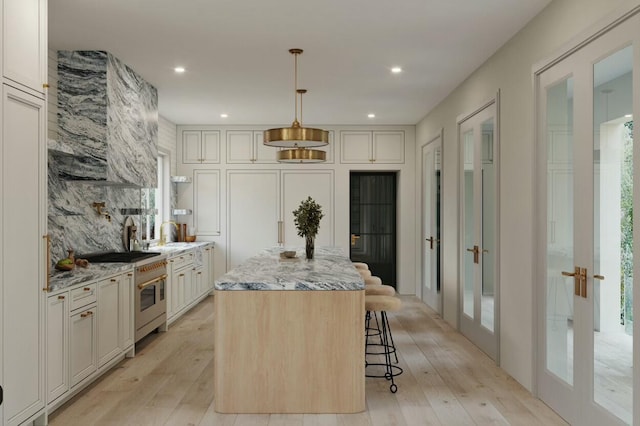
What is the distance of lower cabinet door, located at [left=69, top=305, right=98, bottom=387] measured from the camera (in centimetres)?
374

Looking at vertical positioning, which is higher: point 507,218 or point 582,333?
point 507,218

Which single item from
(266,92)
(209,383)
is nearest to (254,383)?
(209,383)

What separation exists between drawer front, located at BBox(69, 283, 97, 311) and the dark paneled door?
5.46 m

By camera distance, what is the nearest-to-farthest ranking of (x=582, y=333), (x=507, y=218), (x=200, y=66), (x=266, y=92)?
1. (x=582, y=333)
2. (x=507, y=218)
3. (x=200, y=66)
4. (x=266, y=92)

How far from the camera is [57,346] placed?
3.51m

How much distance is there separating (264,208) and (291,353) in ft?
17.6

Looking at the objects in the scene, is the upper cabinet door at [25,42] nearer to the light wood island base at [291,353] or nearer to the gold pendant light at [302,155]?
the light wood island base at [291,353]

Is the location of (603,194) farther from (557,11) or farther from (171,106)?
(171,106)

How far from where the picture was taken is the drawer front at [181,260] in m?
6.46

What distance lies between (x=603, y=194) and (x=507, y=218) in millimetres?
1500

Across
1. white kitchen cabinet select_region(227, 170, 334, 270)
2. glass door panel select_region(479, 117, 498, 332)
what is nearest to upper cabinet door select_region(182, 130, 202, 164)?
white kitchen cabinet select_region(227, 170, 334, 270)

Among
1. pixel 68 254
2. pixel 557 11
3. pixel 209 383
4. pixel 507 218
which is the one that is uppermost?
pixel 557 11

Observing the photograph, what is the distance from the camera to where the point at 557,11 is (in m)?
3.59

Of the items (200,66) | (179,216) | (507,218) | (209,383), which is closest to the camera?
(209,383)
